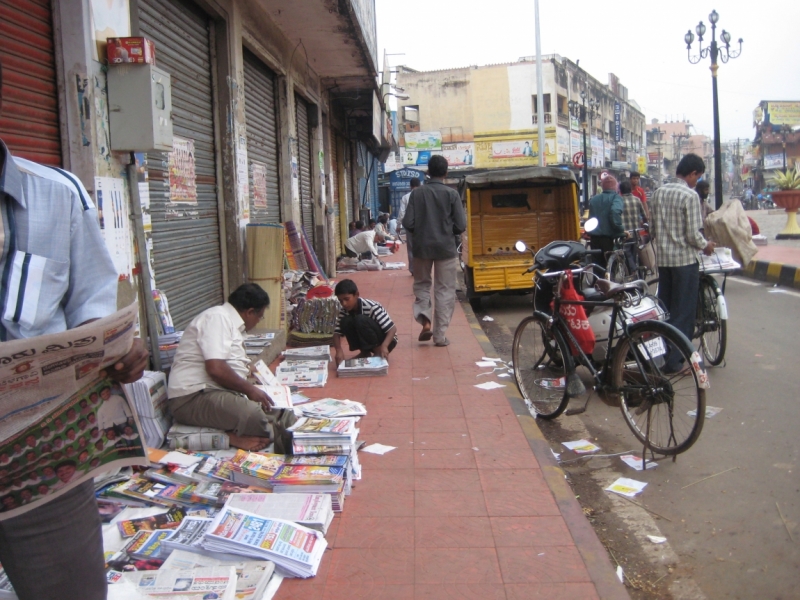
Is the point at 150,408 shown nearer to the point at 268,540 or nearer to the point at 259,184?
the point at 268,540

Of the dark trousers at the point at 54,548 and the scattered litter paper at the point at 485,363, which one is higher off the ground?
the dark trousers at the point at 54,548

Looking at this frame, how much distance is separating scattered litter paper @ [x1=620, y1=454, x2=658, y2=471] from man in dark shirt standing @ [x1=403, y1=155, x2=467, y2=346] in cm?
318

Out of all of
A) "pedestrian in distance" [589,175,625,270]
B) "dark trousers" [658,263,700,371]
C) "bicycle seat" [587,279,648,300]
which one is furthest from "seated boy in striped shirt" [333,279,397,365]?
"pedestrian in distance" [589,175,625,270]

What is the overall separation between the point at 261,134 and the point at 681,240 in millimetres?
5906

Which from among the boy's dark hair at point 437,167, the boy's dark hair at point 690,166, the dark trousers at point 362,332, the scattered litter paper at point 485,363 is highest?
the boy's dark hair at point 437,167

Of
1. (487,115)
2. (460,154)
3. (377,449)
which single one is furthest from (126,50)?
(487,115)

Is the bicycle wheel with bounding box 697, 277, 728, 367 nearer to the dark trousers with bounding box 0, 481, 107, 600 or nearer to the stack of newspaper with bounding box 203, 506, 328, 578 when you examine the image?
the stack of newspaper with bounding box 203, 506, 328, 578

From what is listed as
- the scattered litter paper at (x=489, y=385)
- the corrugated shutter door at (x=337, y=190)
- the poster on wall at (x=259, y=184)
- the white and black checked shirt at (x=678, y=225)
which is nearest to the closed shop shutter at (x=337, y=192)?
the corrugated shutter door at (x=337, y=190)

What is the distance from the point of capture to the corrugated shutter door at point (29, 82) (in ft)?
12.5

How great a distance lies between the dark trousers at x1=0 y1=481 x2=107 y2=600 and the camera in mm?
1867

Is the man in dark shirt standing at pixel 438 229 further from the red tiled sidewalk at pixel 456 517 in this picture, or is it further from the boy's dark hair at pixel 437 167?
the red tiled sidewalk at pixel 456 517

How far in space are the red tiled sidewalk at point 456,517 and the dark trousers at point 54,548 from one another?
1.18 meters

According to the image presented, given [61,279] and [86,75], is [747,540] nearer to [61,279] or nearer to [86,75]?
[61,279]

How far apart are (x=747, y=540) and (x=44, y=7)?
4.84m
